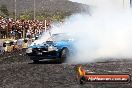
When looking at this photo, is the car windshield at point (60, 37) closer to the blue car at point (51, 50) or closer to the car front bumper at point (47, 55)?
the blue car at point (51, 50)

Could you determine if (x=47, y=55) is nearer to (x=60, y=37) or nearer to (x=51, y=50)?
(x=51, y=50)

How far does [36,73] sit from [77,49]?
17.8ft

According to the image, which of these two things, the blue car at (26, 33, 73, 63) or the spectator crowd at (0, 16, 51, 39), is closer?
the blue car at (26, 33, 73, 63)

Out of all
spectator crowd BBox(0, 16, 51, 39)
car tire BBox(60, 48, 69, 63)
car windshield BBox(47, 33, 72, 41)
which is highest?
spectator crowd BBox(0, 16, 51, 39)

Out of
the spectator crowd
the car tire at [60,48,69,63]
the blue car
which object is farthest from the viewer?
the spectator crowd

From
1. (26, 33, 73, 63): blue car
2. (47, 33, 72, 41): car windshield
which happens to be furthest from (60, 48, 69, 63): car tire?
(47, 33, 72, 41): car windshield

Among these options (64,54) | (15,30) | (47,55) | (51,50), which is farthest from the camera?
(15,30)

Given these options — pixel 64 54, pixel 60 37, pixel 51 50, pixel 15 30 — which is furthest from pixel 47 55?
pixel 15 30

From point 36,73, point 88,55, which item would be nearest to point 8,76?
point 36,73

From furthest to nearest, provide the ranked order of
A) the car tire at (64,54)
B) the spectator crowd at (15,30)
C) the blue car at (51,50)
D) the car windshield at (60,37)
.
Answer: the spectator crowd at (15,30)
the car windshield at (60,37)
the car tire at (64,54)
the blue car at (51,50)

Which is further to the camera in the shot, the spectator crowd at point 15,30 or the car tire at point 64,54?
the spectator crowd at point 15,30

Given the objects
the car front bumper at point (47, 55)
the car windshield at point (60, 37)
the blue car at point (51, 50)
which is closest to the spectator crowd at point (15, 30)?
the car windshield at point (60, 37)

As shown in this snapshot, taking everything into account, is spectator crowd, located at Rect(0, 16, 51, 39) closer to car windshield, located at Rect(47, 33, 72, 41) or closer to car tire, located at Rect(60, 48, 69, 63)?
car windshield, located at Rect(47, 33, 72, 41)

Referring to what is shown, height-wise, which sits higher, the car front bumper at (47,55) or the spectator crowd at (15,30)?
the spectator crowd at (15,30)
